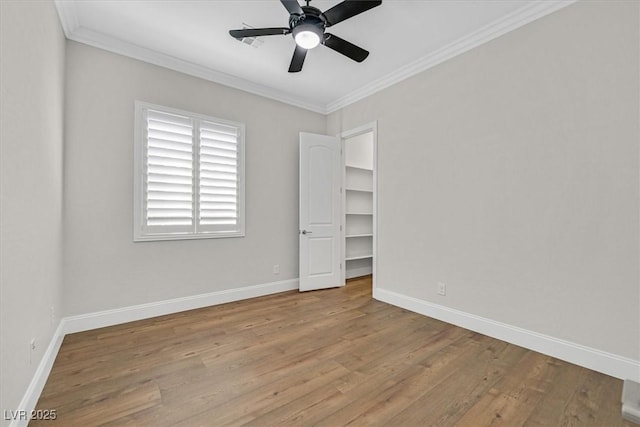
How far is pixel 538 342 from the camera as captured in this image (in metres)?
2.39

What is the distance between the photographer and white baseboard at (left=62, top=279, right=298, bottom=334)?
277 cm

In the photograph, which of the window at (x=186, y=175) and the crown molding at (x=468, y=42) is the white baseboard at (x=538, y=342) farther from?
the crown molding at (x=468, y=42)

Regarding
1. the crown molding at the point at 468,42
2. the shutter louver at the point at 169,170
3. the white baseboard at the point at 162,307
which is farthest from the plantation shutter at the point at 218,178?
the crown molding at the point at 468,42

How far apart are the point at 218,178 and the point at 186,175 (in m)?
0.39

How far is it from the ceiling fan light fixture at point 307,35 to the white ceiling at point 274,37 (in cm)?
45

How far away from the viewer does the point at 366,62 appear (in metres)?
3.38

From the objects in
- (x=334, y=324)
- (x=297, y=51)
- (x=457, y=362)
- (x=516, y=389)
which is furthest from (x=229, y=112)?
(x=516, y=389)

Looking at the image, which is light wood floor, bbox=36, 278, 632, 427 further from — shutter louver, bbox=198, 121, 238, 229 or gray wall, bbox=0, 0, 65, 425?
shutter louver, bbox=198, 121, 238, 229

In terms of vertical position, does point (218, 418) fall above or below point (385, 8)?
below

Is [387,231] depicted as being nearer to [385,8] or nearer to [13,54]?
[385,8]

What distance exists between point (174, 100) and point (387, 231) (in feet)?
10.0

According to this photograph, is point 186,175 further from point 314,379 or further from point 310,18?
point 314,379

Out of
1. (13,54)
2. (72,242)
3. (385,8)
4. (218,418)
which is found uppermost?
(385,8)

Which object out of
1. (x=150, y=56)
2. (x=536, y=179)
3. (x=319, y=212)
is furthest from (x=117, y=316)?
(x=536, y=179)
